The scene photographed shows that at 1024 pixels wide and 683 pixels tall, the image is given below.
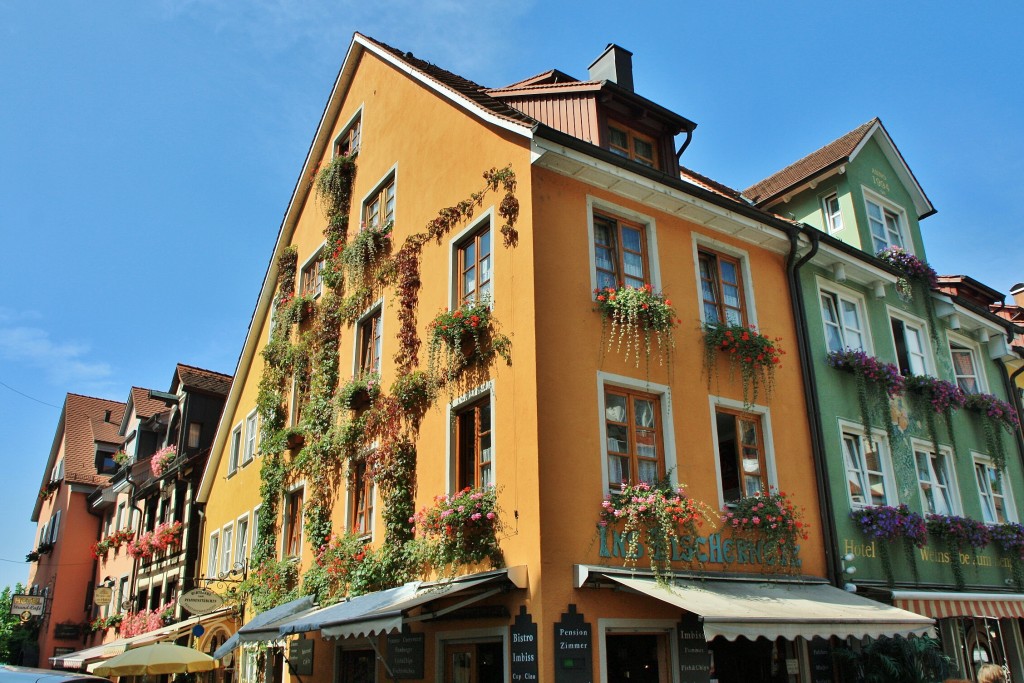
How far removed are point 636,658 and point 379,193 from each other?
10.4 metres

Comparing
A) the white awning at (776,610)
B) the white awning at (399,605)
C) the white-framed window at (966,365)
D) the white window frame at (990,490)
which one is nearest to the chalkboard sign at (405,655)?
the white awning at (399,605)

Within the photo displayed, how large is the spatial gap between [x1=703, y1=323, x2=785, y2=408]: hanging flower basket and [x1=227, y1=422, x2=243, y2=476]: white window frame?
1360 cm

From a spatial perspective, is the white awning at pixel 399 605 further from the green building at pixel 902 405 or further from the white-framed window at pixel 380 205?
the white-framed window at pixel 380 205

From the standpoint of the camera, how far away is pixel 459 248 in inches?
511

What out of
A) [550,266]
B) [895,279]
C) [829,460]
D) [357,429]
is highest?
[895,279]

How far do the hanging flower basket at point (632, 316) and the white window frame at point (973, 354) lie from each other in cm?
887

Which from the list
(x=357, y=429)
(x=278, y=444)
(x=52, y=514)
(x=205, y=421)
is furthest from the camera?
(x=52, y=514)

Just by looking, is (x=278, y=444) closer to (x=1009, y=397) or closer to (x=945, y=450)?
(x=945, y=450)

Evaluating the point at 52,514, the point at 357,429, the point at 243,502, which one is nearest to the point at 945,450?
the point at 357,429

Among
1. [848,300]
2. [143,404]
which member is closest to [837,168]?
[848,300]

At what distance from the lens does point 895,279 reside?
15547 mm

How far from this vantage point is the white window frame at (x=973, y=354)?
1720 centimetres

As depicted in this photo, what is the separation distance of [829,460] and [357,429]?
764cm

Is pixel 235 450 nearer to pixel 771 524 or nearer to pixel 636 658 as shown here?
pixel 636 658
